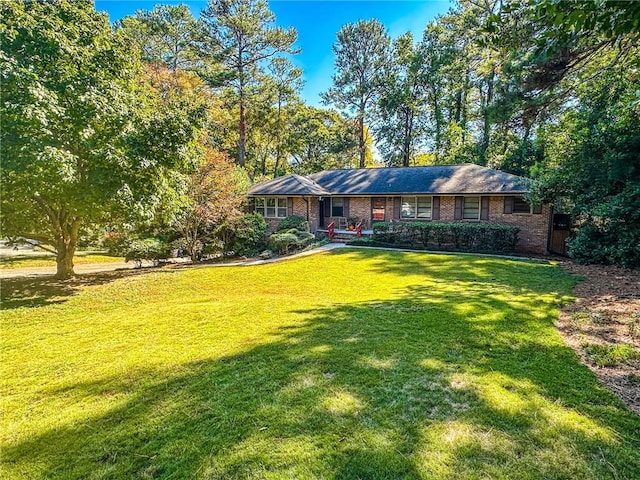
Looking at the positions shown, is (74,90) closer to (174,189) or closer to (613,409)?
(174,189)

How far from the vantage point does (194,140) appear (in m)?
9.07

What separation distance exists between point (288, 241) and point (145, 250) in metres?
6.04

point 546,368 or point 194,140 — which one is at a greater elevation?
point 194,140

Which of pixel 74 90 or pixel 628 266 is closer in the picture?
pixel 74 90

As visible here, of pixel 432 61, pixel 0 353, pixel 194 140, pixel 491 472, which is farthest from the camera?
pixel 432 61

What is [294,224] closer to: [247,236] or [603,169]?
[247,236]

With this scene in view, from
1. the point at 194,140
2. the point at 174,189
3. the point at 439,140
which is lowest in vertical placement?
the point at 174,189

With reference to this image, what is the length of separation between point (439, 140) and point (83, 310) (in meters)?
28.7

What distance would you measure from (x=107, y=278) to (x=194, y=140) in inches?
203

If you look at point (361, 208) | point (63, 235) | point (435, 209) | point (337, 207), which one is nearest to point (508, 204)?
point (435, 209)

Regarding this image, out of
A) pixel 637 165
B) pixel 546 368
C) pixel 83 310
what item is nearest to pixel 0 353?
pixel 83 310

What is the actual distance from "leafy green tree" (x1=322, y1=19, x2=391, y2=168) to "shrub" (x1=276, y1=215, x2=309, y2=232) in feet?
57.2

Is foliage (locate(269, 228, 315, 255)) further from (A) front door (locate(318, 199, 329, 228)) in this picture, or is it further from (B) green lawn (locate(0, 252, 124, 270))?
(B) green lawn (locate(0, 252, 124, 270))

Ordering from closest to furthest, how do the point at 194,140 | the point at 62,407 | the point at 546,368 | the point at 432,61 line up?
the point at 62,407 < the point at 546,368 < the point at 194,140 < the point at 432,61
